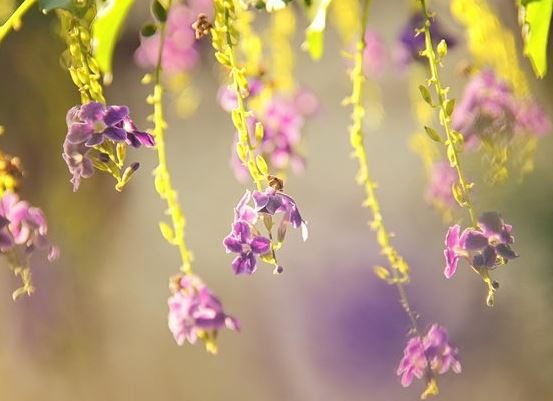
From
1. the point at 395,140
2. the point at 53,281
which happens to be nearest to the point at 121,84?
the point at 53,281

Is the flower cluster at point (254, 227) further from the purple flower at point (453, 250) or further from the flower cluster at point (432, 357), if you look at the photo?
the flower cluster at point (432, 357)

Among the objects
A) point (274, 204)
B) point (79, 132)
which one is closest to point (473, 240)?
point (274, 204)

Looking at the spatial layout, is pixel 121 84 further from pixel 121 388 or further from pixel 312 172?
pixel 121 388

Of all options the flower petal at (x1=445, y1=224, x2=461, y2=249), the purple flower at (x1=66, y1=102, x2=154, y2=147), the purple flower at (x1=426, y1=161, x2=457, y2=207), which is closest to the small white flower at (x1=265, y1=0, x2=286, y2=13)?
the purple flower at (x1=66, y1=102, x2=154, y2=147)

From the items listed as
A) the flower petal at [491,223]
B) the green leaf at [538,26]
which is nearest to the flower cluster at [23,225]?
the flower petal at [491,223]

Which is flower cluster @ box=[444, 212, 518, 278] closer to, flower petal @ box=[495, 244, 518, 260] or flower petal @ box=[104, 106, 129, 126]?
flower petal @ box=[495, 244, 518, 260]

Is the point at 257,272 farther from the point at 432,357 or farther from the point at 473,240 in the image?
the point at 473,240
